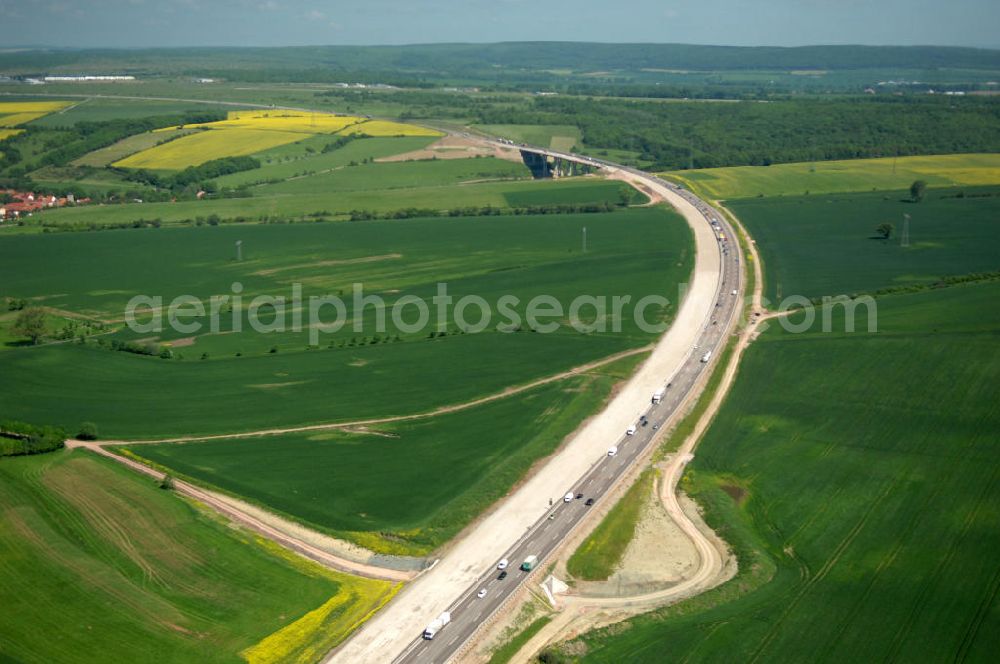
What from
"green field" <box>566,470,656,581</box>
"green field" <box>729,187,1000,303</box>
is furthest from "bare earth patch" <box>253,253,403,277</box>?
"green field" <box>566,470,656,581</box>

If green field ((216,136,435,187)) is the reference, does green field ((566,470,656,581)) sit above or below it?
below

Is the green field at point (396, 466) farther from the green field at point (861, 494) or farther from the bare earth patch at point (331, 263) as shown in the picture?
the bare earth patch at point (331, 263)

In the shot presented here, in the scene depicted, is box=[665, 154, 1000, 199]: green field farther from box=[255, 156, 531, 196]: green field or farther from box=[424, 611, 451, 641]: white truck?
box=[424, 611, 451, 641]: white truck

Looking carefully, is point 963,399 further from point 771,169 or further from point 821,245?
point 771,169

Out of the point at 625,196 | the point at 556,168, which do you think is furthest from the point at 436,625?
the point at 556,168

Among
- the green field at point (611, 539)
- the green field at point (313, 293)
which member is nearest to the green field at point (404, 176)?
the green field at point (313, 293)

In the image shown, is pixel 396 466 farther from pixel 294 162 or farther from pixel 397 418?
pixel 294 162
